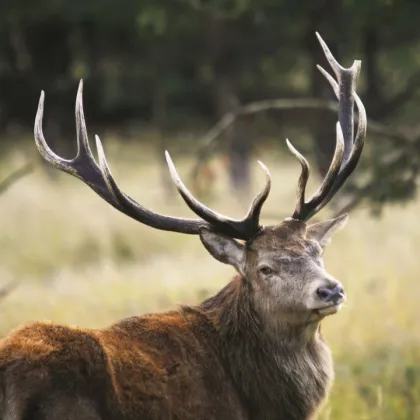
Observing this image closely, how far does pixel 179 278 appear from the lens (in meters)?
15.5

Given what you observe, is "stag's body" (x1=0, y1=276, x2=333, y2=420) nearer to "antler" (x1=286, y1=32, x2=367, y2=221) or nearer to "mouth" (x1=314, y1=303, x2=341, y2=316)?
"mouth" (x1=314, y1=303, x2=341, y2=316)

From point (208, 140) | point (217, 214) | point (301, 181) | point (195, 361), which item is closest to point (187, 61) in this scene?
point (208, 140)

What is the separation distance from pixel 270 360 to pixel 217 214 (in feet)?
2.87

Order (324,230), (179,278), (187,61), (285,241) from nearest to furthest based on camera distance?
(285,241)
(324,230)
(179,278)
(187,61)

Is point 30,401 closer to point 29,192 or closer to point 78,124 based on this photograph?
point 78,124

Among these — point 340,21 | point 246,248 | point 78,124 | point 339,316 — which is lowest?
point 339,316

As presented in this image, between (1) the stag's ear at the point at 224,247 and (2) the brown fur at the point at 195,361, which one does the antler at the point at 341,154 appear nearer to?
(2) the brown fur at the point at 195,361

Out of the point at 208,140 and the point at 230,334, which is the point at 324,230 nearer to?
the point at 230,334

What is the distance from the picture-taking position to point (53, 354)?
18.6 feet

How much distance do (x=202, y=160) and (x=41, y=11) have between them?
11.9m

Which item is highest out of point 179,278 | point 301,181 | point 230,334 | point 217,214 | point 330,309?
point 301,181

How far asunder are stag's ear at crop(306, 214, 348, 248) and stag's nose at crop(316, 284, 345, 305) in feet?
2.31

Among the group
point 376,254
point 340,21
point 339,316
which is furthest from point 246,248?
point 376,254

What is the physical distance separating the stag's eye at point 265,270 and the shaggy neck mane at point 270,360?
0.14 meters
